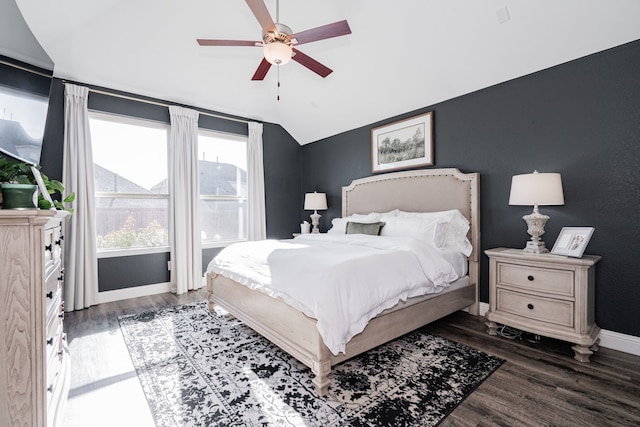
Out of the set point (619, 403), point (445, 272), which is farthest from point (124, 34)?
point (619, 403)

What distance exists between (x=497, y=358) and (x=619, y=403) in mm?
664

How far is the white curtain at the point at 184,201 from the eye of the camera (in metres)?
4.14

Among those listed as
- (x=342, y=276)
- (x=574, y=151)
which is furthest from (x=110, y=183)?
(x=574, y=151)

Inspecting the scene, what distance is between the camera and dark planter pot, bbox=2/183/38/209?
3.96 ft

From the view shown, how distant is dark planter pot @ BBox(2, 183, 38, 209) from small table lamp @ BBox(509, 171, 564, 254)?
3197 mm

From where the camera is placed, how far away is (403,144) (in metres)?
4.02

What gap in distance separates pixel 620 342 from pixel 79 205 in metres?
5.49

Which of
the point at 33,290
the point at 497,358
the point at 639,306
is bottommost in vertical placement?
the point at 497,358

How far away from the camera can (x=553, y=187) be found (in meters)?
2.45

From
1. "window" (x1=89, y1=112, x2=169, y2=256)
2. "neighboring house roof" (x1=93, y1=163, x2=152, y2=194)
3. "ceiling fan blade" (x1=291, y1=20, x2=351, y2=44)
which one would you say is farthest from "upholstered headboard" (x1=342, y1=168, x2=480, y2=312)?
"neighboring house roof" (x1=93, y1=163, x2=152, y2=194)

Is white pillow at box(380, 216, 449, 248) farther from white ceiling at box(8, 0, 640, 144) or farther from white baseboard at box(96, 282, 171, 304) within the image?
white baseboard at box(96, 282, 171, 304)

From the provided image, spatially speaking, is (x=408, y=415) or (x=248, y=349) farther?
(x=248, y=349)

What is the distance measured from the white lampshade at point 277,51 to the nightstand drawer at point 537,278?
2533mm

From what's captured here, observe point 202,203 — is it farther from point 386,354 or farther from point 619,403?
point 619,403
